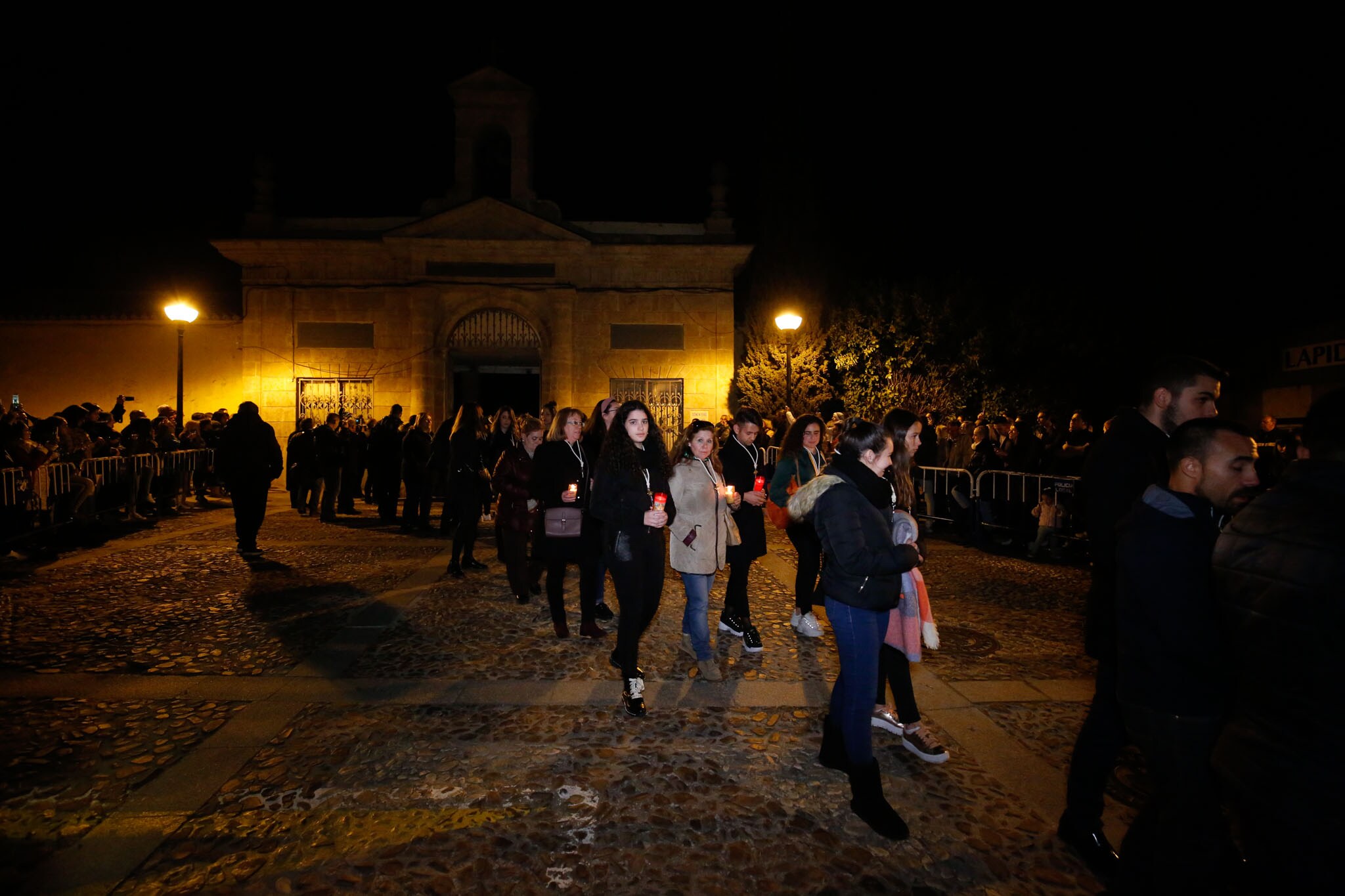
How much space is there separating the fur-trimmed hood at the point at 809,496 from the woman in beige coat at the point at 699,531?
1696mm

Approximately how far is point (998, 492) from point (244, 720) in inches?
378

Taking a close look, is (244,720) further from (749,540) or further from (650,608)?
(749,540)

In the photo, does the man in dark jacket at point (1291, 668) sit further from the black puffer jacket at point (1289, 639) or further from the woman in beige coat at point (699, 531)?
the woman in beige coat at point (699, 531)

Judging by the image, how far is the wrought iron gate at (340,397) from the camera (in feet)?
65.2

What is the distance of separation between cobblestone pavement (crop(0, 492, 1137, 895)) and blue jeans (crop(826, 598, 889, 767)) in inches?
14.5

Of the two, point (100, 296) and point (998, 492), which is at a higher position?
point (100, 296)

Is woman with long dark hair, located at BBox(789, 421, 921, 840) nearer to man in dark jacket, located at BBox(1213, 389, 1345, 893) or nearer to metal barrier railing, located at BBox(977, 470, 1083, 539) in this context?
man in dark jacket, located at BBox(1213, 389, 1345, 893)

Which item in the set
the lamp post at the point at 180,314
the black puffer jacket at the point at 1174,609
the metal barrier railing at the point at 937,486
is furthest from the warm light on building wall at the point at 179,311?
the black puffer jacket at the point at 1174,609

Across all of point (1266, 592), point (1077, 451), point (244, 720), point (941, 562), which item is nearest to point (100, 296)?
point (244, 720)

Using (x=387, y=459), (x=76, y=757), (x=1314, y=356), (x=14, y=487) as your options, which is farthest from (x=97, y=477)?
(x=1314, y=356)

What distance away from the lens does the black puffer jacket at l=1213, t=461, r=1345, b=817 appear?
162 centimetres

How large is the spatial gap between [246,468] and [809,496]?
854 centimetres

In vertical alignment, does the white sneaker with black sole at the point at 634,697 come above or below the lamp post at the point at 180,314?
below

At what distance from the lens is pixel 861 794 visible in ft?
10.1
